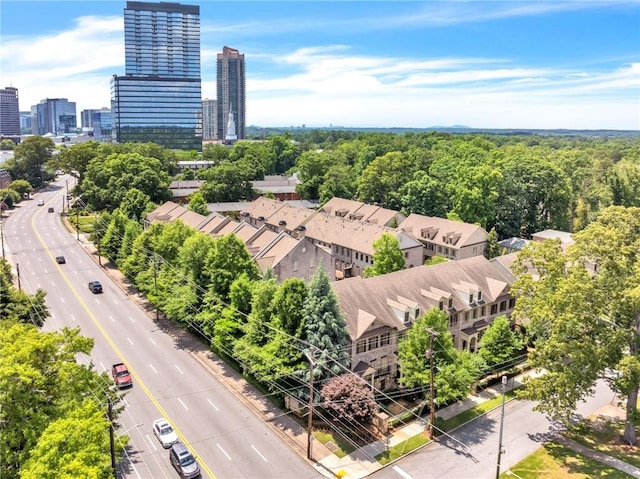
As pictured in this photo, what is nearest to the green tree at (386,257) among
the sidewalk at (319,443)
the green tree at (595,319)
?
the sidewalk at (319,443)

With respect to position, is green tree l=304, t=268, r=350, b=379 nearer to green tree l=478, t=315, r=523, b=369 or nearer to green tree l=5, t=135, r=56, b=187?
green tree l=478, t=315, r=523, b=369

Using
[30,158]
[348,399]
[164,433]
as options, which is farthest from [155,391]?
[30,158]

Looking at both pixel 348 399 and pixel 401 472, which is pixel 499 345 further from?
pixel 348 399

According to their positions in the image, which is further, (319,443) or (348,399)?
(319,443)

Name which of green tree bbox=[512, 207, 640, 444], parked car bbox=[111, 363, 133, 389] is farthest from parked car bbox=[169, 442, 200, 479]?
green tree bbox=[512, 207, 640, 444]

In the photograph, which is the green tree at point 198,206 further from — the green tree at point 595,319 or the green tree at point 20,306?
the green tree at point 595,319

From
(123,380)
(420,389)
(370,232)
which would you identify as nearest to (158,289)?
(123,380)
